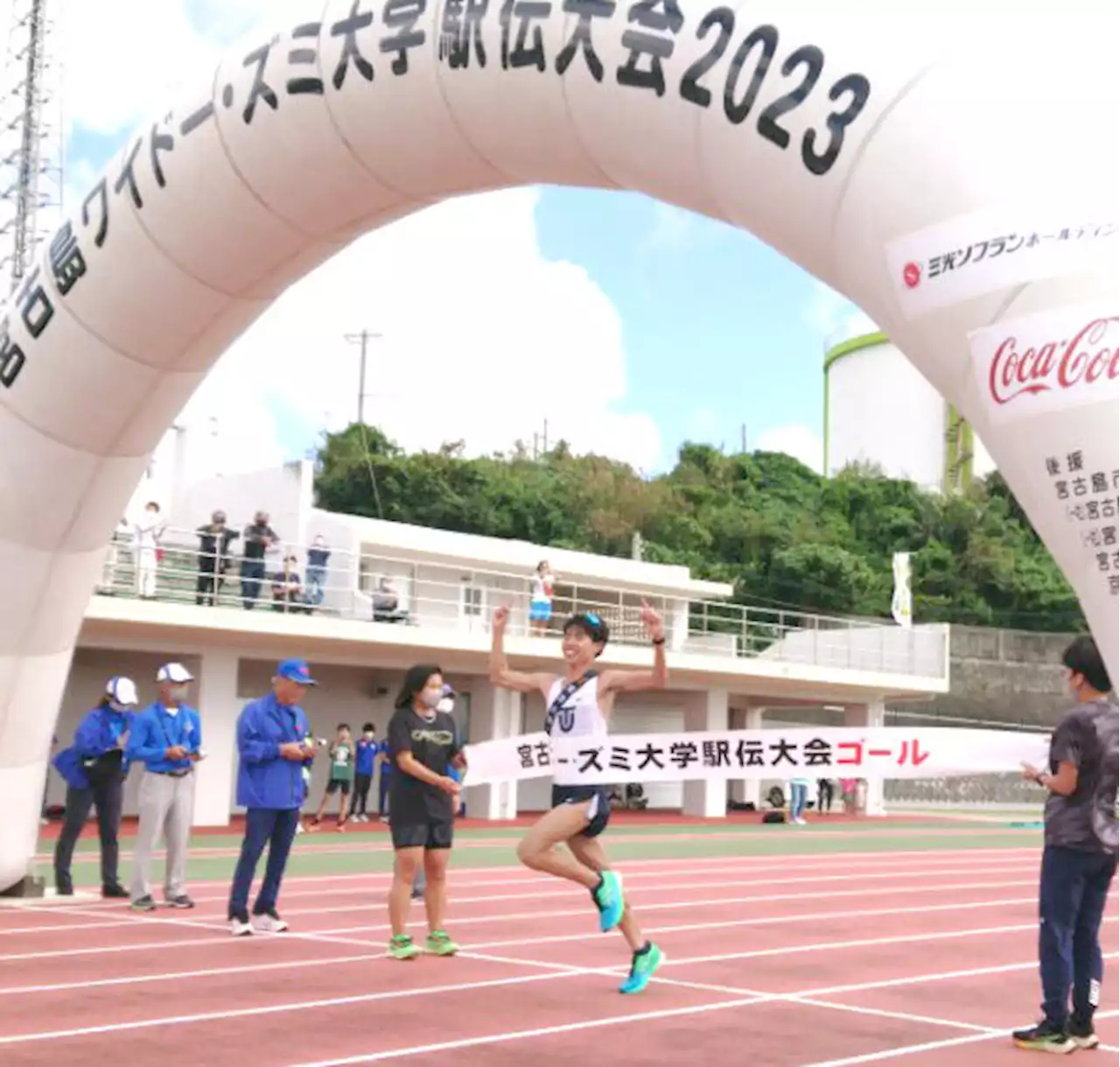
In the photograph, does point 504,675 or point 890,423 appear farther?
point 890,423

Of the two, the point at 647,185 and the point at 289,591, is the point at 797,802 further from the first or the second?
the point at 647,185

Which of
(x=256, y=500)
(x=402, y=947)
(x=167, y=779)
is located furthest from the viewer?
(x=256, y=500)

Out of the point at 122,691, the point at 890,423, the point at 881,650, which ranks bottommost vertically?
the point at 122,691

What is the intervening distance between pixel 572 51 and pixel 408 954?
5386 millimetres

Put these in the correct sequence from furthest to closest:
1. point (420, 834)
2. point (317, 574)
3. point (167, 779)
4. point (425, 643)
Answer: point (317, 574)
point (425, 643)
point (167, 779)
point (420, 834)

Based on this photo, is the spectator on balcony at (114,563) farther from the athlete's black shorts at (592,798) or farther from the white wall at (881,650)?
the white wall at (881,650)

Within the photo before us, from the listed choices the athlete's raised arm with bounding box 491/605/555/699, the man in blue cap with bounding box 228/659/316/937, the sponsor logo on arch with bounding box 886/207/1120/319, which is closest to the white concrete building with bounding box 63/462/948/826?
the man in blue cap with bounding box 228/659/316/937

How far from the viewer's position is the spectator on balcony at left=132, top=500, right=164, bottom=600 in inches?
1010

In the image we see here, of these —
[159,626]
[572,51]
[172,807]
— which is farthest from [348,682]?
[572,51]

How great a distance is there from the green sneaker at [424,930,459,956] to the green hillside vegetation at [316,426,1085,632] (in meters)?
50.1

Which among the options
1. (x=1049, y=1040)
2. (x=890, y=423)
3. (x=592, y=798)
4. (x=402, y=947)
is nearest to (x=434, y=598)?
(x=402, y=947)

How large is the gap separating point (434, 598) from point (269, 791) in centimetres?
2450

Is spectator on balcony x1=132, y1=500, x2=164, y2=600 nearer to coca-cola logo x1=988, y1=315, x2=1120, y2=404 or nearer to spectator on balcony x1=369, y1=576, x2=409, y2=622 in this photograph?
spectator on balcony x1=369, y1=576, x2=409, y2=622

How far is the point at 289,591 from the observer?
28109 millimetres
